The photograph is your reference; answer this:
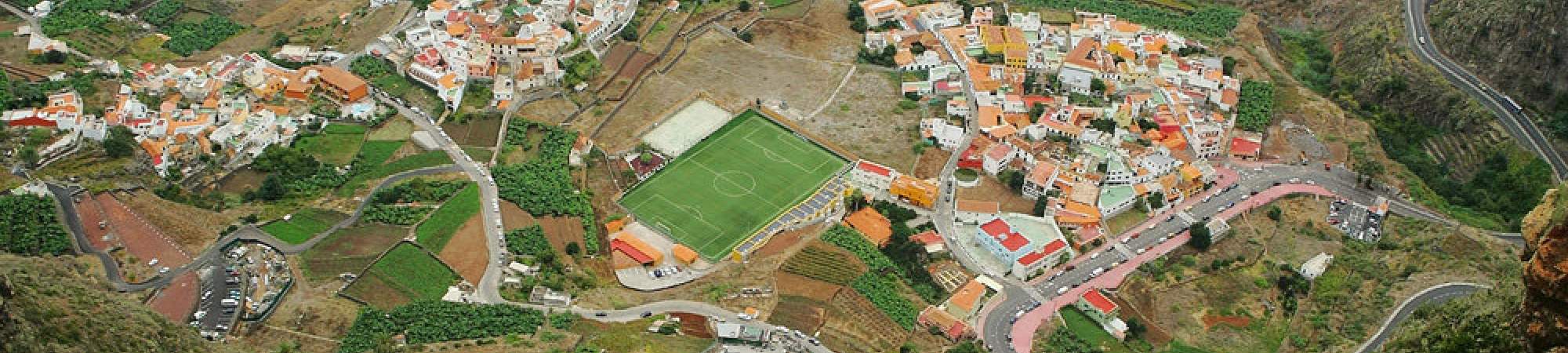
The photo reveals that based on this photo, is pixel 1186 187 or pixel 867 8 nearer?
pixel 1186 187

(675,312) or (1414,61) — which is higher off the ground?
(1414,61)

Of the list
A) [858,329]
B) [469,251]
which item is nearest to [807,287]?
[858,329]

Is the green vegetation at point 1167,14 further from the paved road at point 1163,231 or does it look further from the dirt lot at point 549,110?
the dirt lot at point 549,110

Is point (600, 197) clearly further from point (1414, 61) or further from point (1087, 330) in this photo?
point (1414, 61)

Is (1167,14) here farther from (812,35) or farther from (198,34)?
(198,34)

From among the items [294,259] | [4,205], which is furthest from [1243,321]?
[4,205]

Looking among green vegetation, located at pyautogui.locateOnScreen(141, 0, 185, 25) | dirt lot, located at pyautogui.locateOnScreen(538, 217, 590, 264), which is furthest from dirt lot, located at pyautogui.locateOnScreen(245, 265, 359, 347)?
green vegetation, located at pyautogui.locateOnScreen(141, 0, 185, 25)
